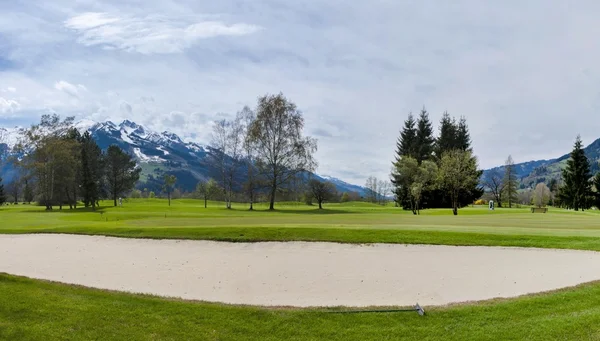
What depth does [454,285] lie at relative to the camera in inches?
449

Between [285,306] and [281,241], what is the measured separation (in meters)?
7.52

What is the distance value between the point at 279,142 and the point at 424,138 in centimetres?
3316

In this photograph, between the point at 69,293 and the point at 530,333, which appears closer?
the point at 530,333

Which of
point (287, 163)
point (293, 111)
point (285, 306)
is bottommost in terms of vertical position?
point (285, 306)

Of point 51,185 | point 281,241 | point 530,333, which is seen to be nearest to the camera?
point 530,333

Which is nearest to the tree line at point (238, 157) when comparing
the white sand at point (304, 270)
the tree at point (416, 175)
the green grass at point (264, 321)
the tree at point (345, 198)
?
the tree at point (416, 175)

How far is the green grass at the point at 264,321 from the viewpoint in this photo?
24.5 feet

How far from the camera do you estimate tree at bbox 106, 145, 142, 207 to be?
7656 cm

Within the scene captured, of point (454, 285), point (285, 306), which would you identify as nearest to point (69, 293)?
point (285, 306)

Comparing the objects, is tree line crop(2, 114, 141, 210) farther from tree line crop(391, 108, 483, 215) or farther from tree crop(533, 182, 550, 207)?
tree crop(533, 182, 550, 207)

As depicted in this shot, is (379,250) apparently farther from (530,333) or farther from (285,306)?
(530,333)

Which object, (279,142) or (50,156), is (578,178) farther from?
(50,156)

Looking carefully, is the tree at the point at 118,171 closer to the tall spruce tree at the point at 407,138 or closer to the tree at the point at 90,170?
the tree at the point at 90,170

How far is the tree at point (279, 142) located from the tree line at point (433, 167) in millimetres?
14753
